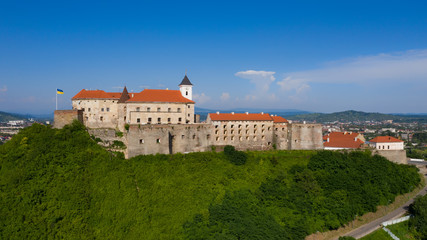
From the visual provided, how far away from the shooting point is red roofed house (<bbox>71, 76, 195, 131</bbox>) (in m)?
50.2

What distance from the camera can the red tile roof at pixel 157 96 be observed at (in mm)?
51053

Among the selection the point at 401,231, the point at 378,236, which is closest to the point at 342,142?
A: the point at 401,231

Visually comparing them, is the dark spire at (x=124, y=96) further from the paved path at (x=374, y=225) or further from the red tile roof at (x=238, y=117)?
the paved path at (x=374, y=225)

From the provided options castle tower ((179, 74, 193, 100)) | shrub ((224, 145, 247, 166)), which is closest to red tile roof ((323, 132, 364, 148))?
shrub ((224, 145, 247, 166))

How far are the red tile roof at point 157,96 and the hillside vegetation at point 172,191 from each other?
10.5m

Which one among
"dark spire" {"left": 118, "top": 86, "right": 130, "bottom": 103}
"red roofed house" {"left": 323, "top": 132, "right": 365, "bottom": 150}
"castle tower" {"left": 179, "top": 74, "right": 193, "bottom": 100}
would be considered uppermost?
"castle tower" {"left": 179, "top": 74, "right": 193, "bottom": 100}

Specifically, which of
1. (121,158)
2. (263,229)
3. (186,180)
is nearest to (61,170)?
(121,158)

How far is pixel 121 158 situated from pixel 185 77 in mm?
21090

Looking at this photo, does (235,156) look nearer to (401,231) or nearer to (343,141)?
(401,231)

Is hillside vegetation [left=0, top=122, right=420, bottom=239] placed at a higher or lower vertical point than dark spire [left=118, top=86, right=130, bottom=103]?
lower

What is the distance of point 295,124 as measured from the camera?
5559 centimetres

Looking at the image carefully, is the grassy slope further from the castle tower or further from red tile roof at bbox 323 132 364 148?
red tile roof at bbox 323 132 364 148

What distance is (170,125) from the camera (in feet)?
156

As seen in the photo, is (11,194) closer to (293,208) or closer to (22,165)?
(22,165)
